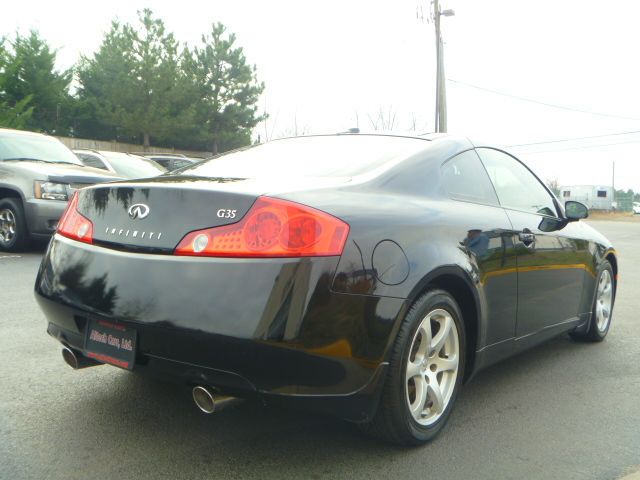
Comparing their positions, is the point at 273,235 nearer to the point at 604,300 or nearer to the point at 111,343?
the point at 111,343

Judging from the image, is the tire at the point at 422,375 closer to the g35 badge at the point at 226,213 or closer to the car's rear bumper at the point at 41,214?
the g35 badge at the point at 226,213

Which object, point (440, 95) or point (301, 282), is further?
point (440, 95)

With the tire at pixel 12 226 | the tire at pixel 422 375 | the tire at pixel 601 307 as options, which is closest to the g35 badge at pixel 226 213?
the tire at pixel 422 375

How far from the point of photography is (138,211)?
277 cm

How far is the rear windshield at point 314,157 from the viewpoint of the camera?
127 inches

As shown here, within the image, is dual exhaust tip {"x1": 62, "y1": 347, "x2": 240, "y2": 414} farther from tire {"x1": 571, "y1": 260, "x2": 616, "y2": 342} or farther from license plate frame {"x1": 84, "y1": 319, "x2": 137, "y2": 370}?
tire {"x1": 571, "y1": 260, "x2": 616, "y2": 342}

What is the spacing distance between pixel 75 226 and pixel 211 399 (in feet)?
3.48

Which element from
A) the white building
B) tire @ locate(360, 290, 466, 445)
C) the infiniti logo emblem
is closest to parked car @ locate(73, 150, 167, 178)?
the infiniti logo emblem

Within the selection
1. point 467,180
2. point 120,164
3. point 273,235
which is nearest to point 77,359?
point 273,235

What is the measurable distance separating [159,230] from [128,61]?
40.1 m

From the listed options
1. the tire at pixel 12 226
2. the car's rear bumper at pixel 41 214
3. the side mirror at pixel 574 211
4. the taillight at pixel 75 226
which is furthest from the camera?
the tire at pixel 12 226

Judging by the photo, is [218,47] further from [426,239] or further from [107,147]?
[426,239]

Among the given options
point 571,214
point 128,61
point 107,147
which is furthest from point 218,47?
point 571,214

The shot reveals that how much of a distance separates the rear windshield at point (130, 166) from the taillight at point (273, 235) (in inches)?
417
